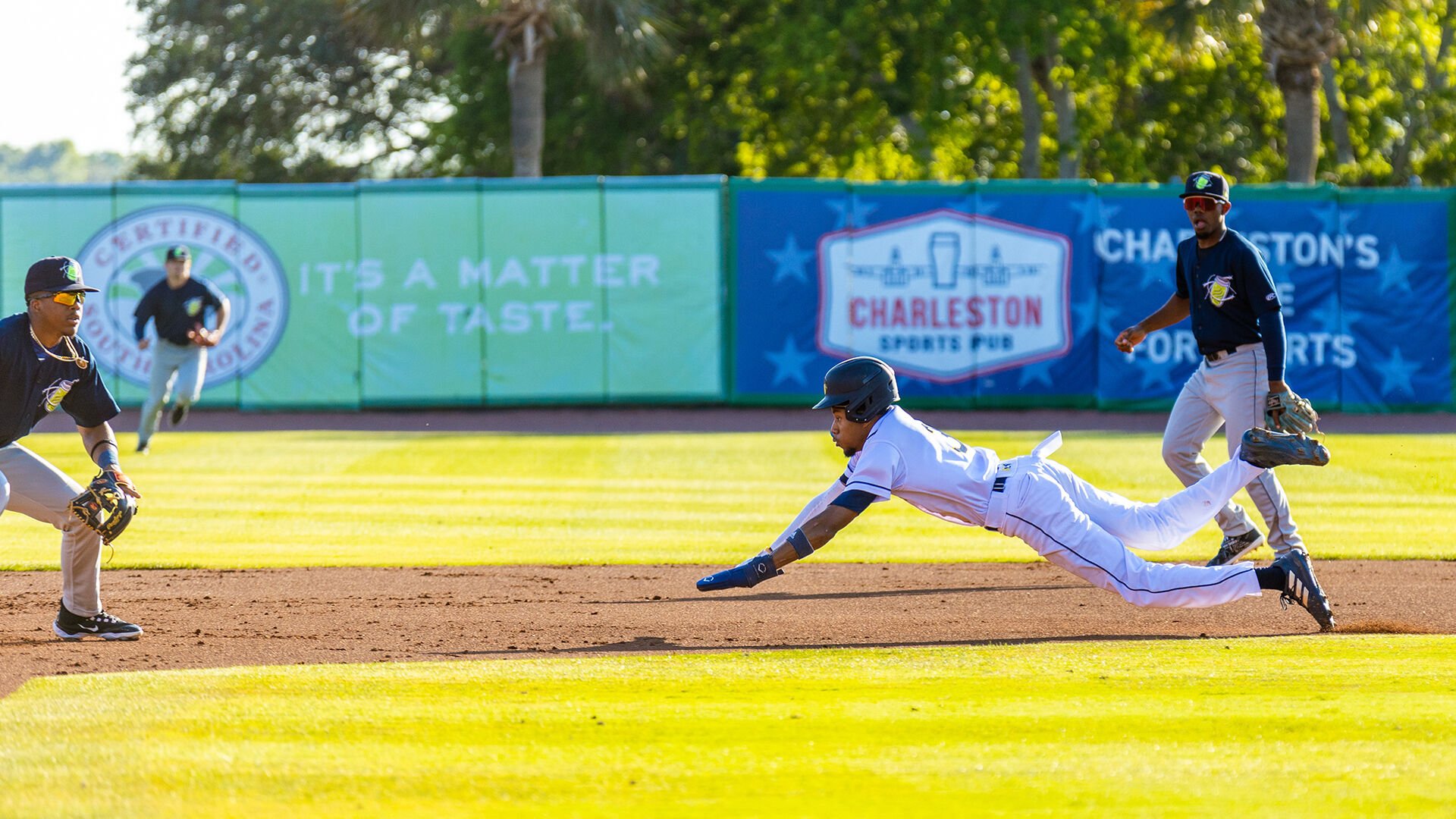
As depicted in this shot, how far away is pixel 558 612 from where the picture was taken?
725 centimetres

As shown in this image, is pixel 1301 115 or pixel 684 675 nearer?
pixel 684 675

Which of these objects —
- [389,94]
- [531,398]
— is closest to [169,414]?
[531,398]

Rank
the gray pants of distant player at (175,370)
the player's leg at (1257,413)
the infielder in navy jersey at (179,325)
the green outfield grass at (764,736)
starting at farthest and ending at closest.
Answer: the gray pants of distant player at (175,370) → the infielder in navy jersey at (179,325) → the player's leg at (1257,413) → the green outfield grass at (764,736)

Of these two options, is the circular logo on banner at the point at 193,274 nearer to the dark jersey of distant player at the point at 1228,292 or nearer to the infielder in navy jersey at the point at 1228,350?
the infielder in navy jersey at the point at 1228,350

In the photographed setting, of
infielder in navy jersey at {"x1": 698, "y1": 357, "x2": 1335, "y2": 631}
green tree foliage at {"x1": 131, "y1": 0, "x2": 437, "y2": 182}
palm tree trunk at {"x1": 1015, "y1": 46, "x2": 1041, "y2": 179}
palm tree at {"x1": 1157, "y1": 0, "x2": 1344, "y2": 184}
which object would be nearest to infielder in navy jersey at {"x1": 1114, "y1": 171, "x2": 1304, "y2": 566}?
infielder in navy jersey at {"x1": 698, "y1": 357, "x2": 1335, "y2": 631}

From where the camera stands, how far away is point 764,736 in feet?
15.3

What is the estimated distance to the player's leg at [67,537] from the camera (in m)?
6.03

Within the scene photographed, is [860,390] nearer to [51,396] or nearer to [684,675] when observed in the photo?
[684,675]

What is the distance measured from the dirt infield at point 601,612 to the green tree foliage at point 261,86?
30.8 meters

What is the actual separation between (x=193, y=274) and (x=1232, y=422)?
15464 mm

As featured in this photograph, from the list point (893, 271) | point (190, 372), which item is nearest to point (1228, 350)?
point (190, 372)

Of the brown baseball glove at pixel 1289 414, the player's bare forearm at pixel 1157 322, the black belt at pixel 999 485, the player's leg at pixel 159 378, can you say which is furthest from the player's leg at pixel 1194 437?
the player's leg at pixel 159 378

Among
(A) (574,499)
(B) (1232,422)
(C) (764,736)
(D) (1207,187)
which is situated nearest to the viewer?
(C) (764,736)

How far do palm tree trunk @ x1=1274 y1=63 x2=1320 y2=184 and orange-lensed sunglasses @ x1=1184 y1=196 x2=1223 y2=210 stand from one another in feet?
59.4
